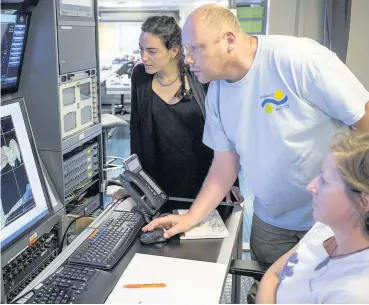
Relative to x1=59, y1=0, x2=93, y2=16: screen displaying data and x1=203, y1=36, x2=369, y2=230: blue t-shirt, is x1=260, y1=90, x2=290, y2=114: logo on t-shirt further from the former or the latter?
x1=59, y1=0, x2=93, y2=16: screen displaying data

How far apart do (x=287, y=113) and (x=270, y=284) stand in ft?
1.74

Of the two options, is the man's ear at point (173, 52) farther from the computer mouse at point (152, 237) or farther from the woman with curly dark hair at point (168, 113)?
the computer mouse at point (152, 237)

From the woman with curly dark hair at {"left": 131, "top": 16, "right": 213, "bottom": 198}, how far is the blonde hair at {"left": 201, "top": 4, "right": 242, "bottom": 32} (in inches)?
21.3

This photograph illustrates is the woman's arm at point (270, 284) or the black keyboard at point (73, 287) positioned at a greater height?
the black keyboard at point (73, 287)

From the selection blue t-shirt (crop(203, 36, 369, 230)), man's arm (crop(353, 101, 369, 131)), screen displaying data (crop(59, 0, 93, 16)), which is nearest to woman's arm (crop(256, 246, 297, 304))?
blue t-shirt (crop(203, 36, 369, 230))

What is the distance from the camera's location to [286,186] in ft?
4.71

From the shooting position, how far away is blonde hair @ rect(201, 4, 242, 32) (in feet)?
4.37

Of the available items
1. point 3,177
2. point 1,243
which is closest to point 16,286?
point 1,243

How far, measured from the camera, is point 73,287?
40.3 inches

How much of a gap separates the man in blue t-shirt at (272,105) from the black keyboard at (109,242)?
0.08 metres

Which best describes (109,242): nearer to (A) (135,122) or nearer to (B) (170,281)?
(B) (170,281)

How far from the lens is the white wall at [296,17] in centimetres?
247

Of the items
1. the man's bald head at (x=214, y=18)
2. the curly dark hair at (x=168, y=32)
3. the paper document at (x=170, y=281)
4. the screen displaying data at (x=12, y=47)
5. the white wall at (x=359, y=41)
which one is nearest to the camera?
the paper document at (x=170, y=281)

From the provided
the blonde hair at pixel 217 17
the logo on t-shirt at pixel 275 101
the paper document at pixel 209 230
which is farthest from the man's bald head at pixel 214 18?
the paper document at pixel 209 230
